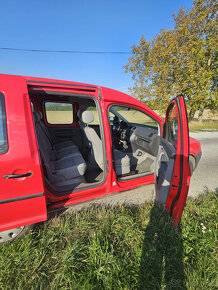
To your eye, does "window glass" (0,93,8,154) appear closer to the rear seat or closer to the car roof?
the car roof

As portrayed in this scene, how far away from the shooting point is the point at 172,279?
1.20 metres

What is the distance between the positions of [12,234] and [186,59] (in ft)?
36.3

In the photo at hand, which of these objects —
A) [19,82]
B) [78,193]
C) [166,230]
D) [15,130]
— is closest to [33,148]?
[15,130]

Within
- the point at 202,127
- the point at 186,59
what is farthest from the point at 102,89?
the point at 202,127

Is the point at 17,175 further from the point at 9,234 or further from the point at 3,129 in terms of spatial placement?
the point at 9,234

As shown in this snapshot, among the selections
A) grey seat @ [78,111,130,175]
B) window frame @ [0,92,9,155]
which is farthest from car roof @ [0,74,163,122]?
grey seat @ [78,111,130,175]

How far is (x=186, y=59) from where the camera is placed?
807 centimetres

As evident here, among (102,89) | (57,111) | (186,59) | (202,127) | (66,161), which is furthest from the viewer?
(202,127)

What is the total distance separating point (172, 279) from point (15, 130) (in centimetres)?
208

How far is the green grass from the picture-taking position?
3.91 ft

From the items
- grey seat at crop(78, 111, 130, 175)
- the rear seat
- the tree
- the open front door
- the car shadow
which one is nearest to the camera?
the car shadow

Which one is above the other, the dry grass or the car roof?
the car roof

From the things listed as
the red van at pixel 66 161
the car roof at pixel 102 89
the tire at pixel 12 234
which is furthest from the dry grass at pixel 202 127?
the tire at pixel 12 234

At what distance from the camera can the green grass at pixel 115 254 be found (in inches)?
46.9
